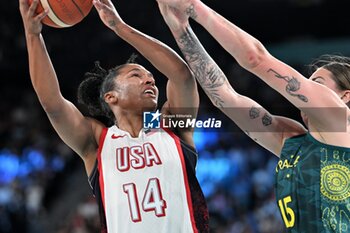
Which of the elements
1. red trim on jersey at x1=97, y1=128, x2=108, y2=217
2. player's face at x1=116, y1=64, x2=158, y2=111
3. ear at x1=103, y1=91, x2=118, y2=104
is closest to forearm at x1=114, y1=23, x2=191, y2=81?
player's face at x1=116, y1=64, x2=158, y2=111

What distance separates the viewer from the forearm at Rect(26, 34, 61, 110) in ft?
13.0

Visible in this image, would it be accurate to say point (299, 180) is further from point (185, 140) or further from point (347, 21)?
point (347, 21)

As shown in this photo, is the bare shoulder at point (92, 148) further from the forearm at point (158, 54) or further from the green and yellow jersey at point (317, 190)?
the green and yellow jersey at point (317, 190)

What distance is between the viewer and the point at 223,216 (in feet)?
33.2

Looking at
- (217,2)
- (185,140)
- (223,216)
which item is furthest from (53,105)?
(217,2)

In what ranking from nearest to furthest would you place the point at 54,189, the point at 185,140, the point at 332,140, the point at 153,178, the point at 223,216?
the point at 332,140
the point at 153,178
the point at 185,140
the point at 223,216
the point at 54,189

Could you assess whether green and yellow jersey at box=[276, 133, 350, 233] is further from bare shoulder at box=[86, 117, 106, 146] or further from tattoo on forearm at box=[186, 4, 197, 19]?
bare shoulder at box=[86, 117, 106, 146]

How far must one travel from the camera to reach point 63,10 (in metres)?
4.00

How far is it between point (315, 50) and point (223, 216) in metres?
6.44

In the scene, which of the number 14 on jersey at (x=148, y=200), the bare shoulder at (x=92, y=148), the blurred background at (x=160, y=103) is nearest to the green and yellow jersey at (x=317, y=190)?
the number 14 on jersey at (x=148, y=200)

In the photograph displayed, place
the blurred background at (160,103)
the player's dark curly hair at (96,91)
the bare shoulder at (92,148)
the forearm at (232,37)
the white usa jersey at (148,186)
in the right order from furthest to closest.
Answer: the blurred background at (160,103) < the player's dark curly hair at (96,91) < the bare shoulder at (92,148) < the white usa jersey at (148,186) < the forearm at (232,37)

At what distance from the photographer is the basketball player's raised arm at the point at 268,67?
3219 mm

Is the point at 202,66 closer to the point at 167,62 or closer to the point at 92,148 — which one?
the point at 167,62

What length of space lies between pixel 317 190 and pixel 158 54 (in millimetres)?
1374
